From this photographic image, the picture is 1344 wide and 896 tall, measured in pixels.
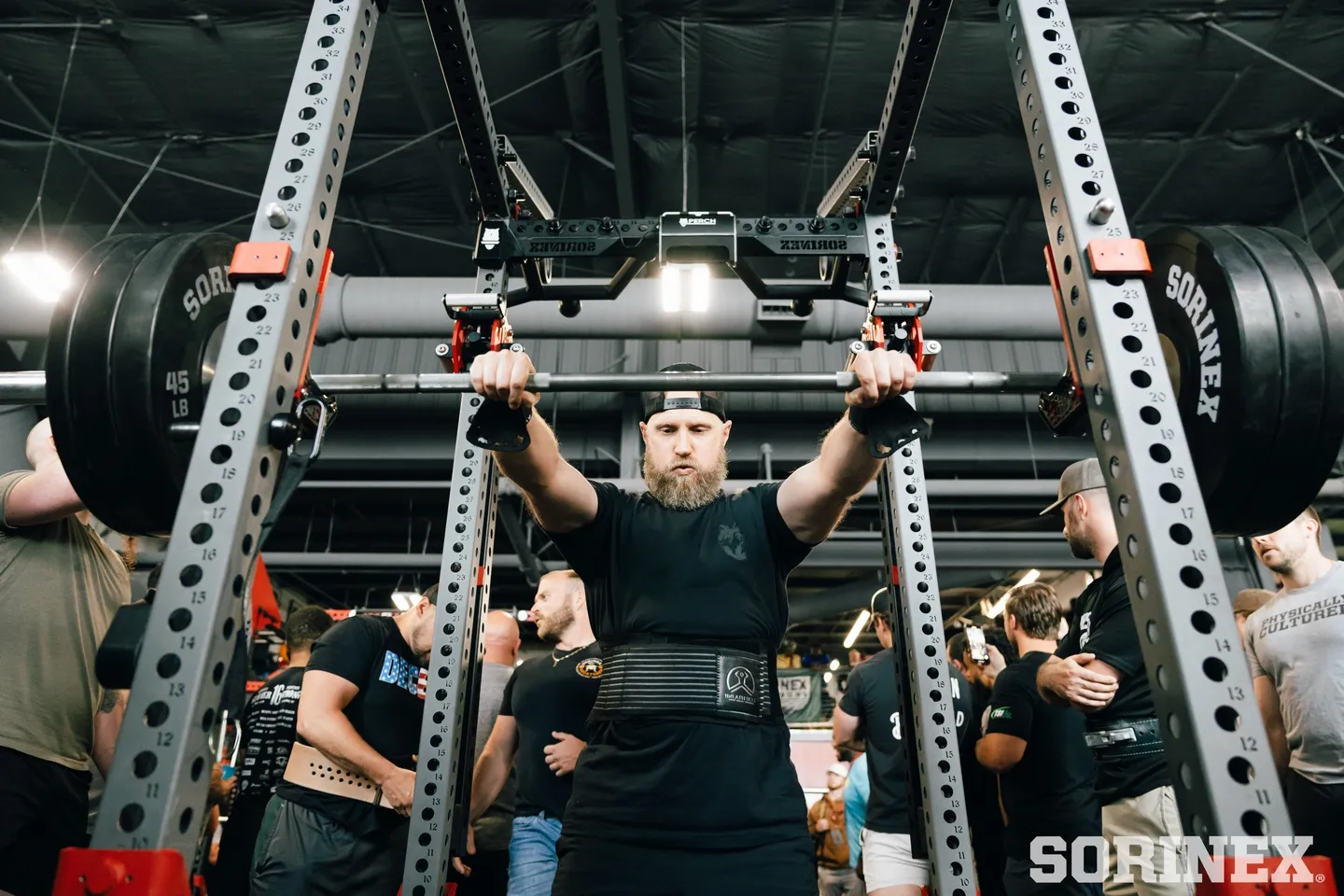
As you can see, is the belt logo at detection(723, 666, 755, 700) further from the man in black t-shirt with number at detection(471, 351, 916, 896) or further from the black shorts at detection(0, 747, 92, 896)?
the black shorts at detection(0, 747, 92, 896)

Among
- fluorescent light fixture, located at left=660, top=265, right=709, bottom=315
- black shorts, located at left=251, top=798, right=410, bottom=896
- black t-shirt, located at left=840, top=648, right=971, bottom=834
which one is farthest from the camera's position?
fluorescent light fixture, located at left=660, top=265, right=709, bottom=315

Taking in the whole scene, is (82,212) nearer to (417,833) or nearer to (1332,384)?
(417,833)

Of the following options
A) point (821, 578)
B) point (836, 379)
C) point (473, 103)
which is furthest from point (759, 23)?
point (821, 578)

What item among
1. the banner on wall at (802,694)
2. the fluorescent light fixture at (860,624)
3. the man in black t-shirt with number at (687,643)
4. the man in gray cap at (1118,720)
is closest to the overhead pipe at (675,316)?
the man in gray cap at (1118,720)

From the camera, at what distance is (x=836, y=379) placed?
139cm

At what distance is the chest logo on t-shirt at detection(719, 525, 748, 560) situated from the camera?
1607mm

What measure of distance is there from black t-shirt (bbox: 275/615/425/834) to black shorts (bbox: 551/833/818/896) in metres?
1.32

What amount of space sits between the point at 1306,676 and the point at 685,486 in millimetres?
1882

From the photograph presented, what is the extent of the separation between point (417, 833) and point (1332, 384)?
190 centimetres

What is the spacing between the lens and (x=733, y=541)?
1.63 m

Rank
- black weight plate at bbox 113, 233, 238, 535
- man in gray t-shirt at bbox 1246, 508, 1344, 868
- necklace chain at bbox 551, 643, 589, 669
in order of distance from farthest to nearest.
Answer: necklace chain at bbox 551, 643, 589, 669 → man in gray t-shirt at bbox 1246, 508, 1344, 868 → black weight plate at bbox 113, 233, 238, 535

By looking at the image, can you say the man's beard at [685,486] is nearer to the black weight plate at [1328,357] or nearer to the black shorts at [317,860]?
the black weight plate at [1328,357]

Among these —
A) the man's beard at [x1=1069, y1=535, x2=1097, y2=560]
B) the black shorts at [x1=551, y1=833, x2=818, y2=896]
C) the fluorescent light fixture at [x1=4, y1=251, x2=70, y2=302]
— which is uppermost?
the fluorescent light fixture at [x1=4, y1=251, x2=70, y2=302]

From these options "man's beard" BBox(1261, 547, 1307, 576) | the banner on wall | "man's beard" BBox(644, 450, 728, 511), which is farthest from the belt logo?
the banner on wall
